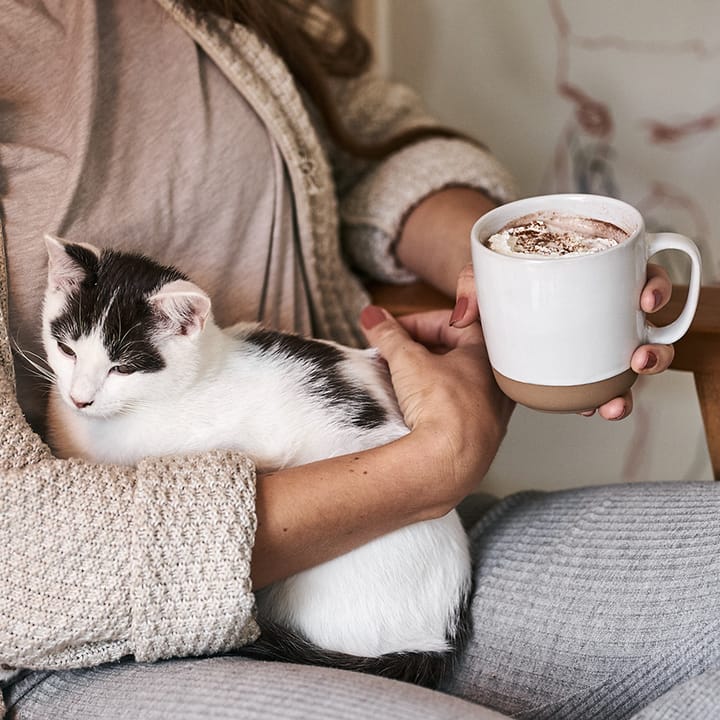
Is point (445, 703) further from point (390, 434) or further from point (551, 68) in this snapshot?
point (551, 68)

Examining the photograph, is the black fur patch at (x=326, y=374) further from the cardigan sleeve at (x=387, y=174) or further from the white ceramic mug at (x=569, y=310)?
the cardigan sleeve at (x=387, y=174)

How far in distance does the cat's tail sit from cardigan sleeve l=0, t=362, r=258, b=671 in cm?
7

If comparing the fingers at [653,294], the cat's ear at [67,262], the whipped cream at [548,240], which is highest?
the whipped cream at [548,240]

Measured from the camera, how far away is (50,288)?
773 mm

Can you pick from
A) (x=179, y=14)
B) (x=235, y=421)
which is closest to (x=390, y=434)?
(x=235, y=421)

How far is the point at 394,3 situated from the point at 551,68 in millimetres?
325

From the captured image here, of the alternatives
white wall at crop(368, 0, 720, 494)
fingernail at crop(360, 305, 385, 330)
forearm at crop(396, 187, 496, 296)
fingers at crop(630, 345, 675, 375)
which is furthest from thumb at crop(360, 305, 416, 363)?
white wall at crop(368, 0, 720, 494)

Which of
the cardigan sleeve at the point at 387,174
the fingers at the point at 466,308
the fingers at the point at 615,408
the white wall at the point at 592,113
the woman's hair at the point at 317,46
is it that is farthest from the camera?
the white wall at the point at 592,113

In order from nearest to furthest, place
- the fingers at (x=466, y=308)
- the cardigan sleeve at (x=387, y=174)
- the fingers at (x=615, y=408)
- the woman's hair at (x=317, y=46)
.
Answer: the fingers at (x=615, y=408) < the fingers at (x=466, y=308) < the woman's hair at (x=317, y=46) < the cardigan sleeve at (x=387, y=174)

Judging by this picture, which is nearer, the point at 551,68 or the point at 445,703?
the point at 445,703

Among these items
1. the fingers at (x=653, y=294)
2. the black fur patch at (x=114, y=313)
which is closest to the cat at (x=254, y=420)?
the black fur patch at (x=114, y=313)

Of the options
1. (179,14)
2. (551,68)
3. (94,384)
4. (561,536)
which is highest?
(179,14)

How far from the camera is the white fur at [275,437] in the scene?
28.7 inches

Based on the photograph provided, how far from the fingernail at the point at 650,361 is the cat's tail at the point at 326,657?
0.31 metres
